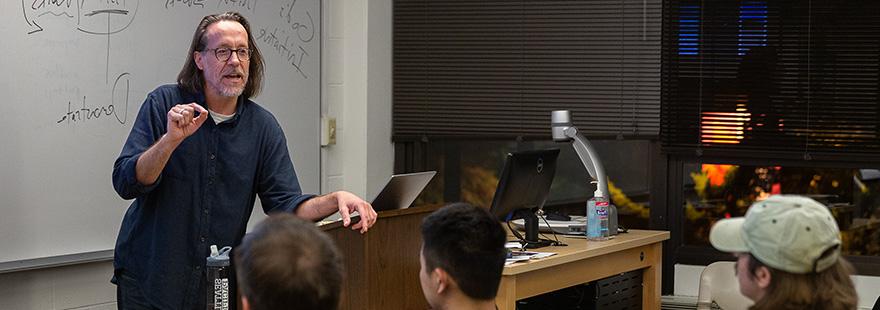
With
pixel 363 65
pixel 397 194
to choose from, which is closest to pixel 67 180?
pixel 397 194

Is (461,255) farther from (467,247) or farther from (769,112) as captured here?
(769,112)

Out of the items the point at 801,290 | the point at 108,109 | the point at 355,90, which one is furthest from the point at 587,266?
the point at 801,290

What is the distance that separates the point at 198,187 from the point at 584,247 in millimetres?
1621

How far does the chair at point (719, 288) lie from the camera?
4680 millimetres

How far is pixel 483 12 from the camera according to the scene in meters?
5.38

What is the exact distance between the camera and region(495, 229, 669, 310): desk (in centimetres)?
385

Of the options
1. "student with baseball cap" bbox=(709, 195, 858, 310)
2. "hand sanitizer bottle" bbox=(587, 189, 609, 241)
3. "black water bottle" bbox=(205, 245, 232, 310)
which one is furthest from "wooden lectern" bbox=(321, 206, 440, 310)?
"student with baseball cap" bbox=(709, 195, 858, 310)

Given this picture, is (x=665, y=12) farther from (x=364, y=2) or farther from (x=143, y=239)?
(x=143, y=239)

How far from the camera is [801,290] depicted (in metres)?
2.06

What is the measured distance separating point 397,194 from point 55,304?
1.30 meters

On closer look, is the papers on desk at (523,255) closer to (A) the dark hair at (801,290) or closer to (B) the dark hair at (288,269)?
(A) the dark hair at (801,290)

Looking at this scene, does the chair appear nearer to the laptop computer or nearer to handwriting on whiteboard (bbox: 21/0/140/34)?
the laptop computer

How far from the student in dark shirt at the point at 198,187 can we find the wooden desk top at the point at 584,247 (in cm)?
86

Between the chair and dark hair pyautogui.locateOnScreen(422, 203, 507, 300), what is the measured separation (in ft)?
7.56
